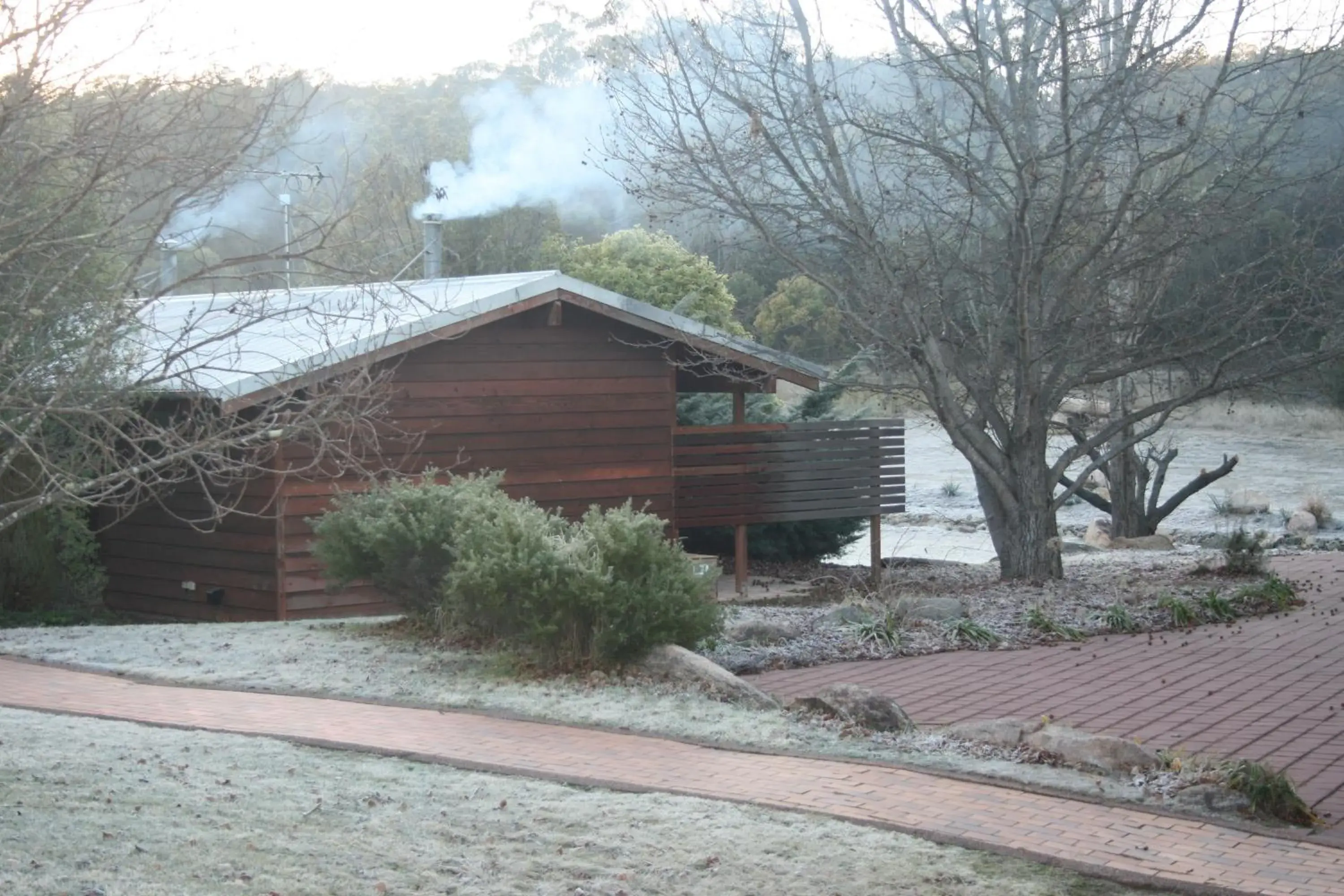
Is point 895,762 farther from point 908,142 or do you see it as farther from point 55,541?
point 55,541

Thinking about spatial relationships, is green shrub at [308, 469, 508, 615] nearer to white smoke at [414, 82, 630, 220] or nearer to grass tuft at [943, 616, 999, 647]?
grass tuft at [943, 616, 999, 647]

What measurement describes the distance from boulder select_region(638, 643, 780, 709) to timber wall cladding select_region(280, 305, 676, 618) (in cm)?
565

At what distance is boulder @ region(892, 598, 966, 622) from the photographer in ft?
36.7

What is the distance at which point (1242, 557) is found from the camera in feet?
47.1

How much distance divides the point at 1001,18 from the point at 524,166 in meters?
14.8

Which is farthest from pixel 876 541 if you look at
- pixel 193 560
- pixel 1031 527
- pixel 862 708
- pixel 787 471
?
pixel 862 708

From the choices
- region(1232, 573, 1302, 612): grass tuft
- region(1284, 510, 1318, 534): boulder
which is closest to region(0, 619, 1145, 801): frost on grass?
region(1232, 573, 1302, 612): grass tuft

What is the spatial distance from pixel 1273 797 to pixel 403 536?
256 inches

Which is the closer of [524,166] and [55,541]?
[55,541]

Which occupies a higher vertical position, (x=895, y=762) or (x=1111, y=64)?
(x=1111, y=64)

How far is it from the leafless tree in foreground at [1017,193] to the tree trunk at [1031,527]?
0.02m

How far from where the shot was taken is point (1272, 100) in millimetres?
13836

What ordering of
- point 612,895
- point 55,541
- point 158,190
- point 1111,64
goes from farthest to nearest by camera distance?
point 55,541 < point 1111,64 < point 158,190 < point 612,895

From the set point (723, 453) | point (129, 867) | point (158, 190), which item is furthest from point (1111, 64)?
point (129, 867)
